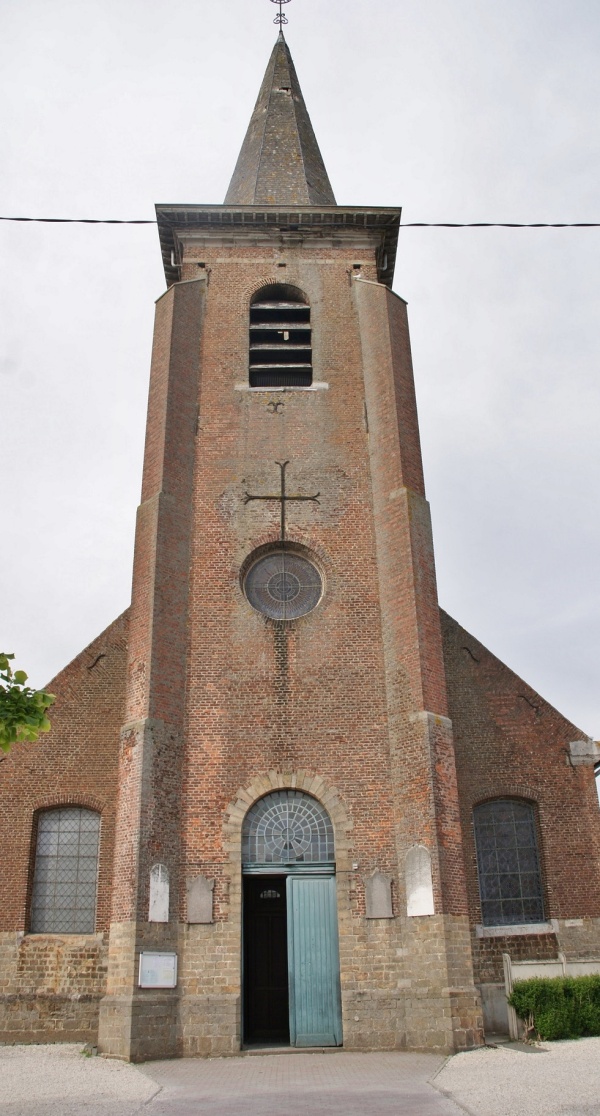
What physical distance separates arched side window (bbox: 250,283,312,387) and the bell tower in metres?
0.05

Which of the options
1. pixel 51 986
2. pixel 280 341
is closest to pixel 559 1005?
pixel 51 986

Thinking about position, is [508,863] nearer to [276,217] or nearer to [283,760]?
[283,760]

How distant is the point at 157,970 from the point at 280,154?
713 inches

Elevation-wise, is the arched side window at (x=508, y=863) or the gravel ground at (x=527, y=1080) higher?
the arched side window at (x=508, y=863)

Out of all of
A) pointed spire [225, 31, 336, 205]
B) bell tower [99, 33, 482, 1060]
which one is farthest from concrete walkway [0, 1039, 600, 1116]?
pointed spire [225, 31, 336, 205]

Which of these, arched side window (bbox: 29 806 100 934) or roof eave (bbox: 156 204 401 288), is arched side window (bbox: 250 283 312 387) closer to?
roof eave (bbox: 156 204 401 288)

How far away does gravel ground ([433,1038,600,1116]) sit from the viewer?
7930mm

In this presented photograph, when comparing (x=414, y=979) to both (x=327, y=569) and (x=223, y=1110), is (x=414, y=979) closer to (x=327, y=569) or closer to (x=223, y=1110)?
(x=223, y=1110)

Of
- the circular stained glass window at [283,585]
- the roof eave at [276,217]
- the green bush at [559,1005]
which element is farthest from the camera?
the roof eave at [276,217]

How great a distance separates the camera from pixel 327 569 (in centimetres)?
1581

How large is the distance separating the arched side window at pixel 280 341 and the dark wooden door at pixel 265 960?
31.2 ft

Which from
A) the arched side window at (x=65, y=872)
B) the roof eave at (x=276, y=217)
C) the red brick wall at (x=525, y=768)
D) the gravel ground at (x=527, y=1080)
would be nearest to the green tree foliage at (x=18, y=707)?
the gravel ground at (x=527, y=1080)

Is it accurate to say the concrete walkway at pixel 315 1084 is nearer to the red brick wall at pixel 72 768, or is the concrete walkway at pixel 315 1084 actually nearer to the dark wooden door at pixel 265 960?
the red brick wall at pixel 72 768

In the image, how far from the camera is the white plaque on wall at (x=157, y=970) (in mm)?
12398
